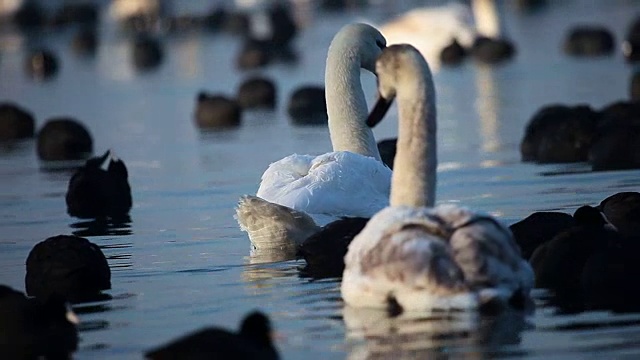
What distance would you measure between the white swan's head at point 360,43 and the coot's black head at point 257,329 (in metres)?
6.48

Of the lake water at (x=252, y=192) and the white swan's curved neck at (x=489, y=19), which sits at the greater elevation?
the white swan's curved neck at (x=489, y=19)

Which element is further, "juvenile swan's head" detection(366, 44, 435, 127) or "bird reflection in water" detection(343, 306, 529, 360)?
"juvenile swan's head" detection(366, 44, 435, 127)

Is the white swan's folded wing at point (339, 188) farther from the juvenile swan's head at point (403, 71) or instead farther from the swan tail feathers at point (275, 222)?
the juvenile swan's head at point (403, 71)

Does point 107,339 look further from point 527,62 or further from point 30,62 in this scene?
point 30,62

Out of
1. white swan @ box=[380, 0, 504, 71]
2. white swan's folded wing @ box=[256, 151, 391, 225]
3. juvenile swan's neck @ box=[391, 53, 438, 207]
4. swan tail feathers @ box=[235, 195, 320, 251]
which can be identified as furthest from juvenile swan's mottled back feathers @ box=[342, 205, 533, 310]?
white swan @ box=[380, 0, 504, 71]

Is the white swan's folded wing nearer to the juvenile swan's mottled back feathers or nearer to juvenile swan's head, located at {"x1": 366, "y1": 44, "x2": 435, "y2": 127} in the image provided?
juvenile swan's head, located at {"x1": 366, "y1": 44, "x2": 435, "y2": 127}

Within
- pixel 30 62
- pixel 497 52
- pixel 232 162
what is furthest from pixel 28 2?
pixel 232 162

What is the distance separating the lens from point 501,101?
30016 mm

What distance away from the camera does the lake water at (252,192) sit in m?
9.15

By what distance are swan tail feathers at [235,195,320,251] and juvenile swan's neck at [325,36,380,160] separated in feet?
5.51

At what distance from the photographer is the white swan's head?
48.1 feet

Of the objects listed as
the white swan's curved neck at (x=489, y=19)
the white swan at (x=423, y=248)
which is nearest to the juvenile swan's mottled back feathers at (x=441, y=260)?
the white swan at (x=423, y=248)

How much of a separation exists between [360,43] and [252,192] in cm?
420

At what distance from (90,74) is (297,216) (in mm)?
36359
